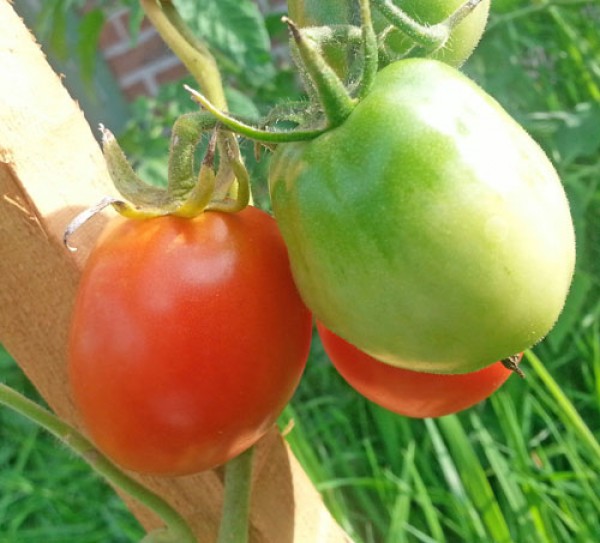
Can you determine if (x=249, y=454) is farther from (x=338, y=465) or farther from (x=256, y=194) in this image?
(x=338, y=465)

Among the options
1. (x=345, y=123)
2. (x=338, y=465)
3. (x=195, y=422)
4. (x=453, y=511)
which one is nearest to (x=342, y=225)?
(x=345, y=123)

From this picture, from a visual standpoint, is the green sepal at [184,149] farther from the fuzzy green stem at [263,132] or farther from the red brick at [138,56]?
the red brick at [138,56]

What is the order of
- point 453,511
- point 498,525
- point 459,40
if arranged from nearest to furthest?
point 459,40
point 498,525
point 453,511

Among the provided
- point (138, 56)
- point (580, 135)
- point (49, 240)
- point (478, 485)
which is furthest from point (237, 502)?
point (138, 56)

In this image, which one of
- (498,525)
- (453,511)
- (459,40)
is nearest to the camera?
(459,40)

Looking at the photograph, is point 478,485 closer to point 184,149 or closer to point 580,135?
point 580,135

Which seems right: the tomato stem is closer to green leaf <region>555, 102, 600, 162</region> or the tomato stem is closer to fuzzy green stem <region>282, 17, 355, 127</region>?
fuzzy green stem <region>282, 17, 355, 127</region>
